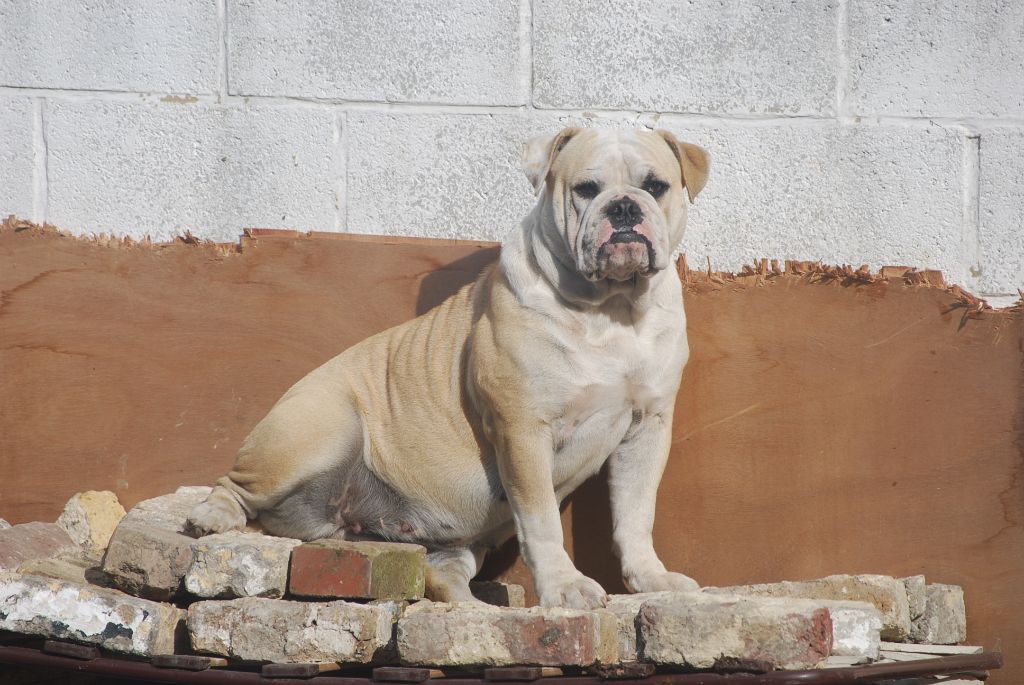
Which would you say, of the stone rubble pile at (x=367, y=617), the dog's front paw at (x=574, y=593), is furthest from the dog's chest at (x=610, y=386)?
the stone rubble pile at (x=367, y=617)

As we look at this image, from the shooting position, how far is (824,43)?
492 cm

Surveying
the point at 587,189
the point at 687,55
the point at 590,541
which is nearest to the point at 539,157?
the point at 587,189

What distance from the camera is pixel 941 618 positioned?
4.32 m

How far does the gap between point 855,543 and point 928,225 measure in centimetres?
137

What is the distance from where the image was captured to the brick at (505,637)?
10.5 feet

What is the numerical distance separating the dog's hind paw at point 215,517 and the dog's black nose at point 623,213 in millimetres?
1781

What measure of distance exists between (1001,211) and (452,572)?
271 cm

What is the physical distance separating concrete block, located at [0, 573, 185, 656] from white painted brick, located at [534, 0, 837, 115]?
2.70 meters

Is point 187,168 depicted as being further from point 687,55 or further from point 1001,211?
point 1001,211

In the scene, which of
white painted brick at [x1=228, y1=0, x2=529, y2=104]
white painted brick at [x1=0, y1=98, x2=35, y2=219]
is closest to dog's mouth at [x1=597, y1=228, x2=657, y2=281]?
white painted brick at [x1=228, y1=0, x2=529, y2=104]

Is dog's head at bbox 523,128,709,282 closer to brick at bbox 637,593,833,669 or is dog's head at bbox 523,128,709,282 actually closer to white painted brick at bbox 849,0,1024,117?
white painted brick at bbox 849,0,1024,117

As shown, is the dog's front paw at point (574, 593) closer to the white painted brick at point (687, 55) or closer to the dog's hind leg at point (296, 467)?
the dog's hind leg at point (296, 467)

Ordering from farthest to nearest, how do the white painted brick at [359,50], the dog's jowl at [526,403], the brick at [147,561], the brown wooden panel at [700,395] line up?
the white painted brick at [359,50]
the brown wooden panel at [700,395]
the dog's jowl at [526,403]
the brick at [147,561]

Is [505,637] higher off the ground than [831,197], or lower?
lower
